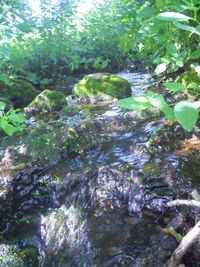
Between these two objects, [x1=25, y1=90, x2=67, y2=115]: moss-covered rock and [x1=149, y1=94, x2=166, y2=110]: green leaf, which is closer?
[x1=149, y1=94, x2=166, y2=110]: green leaf

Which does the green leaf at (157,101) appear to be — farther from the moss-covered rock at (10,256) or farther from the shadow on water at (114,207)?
the moss-covered rock at (10,256)

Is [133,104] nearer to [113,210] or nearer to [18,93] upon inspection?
[113,210]

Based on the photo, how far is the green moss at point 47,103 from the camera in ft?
22.6

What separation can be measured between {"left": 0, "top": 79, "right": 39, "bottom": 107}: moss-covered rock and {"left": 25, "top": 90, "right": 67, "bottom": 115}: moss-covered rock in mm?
1138

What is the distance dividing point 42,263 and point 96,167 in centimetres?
132

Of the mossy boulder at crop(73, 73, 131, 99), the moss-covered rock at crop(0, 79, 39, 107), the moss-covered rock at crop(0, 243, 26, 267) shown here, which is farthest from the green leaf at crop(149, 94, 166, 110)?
the moss-covered rock at crop(0, 79, 39, 107)

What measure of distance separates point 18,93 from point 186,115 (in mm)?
7743

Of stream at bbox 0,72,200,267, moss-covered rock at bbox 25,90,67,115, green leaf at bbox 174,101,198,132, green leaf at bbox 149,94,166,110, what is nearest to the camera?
green leaf at bbox 174,101,198,132

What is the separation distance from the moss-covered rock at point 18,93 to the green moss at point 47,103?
1.13m

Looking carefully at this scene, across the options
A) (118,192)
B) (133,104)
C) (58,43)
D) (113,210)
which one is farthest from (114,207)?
(58,43)

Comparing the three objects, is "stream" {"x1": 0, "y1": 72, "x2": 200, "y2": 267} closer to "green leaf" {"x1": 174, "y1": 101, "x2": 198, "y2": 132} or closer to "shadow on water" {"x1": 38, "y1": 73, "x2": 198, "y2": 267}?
"shadow on water" {"x1": 38, "y1": 73, "x2": 198, "y2": 267}

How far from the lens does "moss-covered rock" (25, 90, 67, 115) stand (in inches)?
271

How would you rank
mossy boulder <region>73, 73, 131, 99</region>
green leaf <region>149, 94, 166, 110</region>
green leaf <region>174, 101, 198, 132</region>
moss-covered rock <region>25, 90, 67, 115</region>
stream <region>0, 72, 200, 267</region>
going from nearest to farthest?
green leaf <region>174, 101, 198, 132</region> < green leaf <region>149, 94, 166, 110</region> < stream <region>0, 72, 200, 267</region> < moss-covered rock <region>25, 90, 67, 115</region> < mossy boulder <region>73, 73, 131, 99</region>

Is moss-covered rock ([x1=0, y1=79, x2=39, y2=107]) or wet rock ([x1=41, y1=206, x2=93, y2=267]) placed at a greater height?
wet rock ([x1=41, y1=206, x2=93, y2=267])
